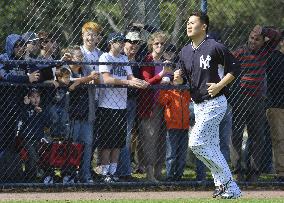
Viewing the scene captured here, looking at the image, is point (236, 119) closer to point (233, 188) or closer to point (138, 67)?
point (138, 67)

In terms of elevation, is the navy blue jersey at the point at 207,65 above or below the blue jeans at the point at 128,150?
above

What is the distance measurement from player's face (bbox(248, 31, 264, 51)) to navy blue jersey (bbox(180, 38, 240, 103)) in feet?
6.69

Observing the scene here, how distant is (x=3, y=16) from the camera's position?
11312 millimetres

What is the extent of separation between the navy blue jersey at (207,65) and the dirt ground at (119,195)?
149 cm

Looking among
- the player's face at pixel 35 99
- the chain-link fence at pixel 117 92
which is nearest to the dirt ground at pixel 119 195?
the chain-link fence at pixel 117 92

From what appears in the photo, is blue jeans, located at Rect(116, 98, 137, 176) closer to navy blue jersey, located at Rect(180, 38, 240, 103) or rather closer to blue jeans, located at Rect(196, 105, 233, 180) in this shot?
blue jeans, located at Rect(196, 105, 233, 180)

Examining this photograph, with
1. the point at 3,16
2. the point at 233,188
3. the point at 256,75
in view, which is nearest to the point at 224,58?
the point at 233,188

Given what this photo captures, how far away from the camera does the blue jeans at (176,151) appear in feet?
38.3

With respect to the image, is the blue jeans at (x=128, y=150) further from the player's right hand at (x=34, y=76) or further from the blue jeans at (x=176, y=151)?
the player's right hand at (x=34, y=76)

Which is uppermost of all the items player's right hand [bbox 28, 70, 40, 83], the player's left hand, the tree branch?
the tree branch

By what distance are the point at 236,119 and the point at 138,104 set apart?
135 centimetres

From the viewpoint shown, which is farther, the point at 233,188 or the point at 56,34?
the point at 56,34

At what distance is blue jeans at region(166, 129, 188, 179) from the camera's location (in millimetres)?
11672

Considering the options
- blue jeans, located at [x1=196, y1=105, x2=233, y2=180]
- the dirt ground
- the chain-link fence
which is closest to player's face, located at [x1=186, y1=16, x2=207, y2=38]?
the chain-link fence
